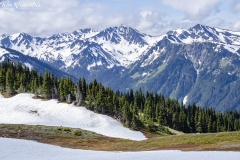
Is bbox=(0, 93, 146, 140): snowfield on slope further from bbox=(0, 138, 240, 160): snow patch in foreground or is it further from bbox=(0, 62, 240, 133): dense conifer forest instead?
bbox=(0, 138, 240, 160): snow patch in foreground

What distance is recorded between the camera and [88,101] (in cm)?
12525

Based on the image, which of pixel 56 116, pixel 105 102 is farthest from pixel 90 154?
pixel 105 102

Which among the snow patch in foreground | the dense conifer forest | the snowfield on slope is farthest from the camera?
the dense conifer forest

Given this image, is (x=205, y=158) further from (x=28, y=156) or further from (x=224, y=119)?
(x=224, y=119)

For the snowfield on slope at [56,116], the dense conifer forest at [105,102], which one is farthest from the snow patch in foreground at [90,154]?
the dense conifer forest at [105,102]

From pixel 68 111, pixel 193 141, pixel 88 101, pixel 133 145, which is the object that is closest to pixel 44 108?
pixel 68 111

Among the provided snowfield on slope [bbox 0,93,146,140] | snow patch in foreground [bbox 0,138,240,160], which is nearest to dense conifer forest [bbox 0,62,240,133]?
snowfield on slope [bbox 0,93,146,140]

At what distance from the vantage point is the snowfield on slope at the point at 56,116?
3957 inches

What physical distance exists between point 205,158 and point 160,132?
83.9m

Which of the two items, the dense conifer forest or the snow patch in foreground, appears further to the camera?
the dense conifer forest

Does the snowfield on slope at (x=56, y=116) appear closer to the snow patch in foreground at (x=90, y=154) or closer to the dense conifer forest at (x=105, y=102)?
the dense conifer forest at (x=105, y=102)

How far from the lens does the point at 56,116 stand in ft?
360

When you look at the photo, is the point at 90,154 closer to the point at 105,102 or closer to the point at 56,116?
the point at 56,116

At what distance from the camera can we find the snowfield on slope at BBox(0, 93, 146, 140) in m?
100
